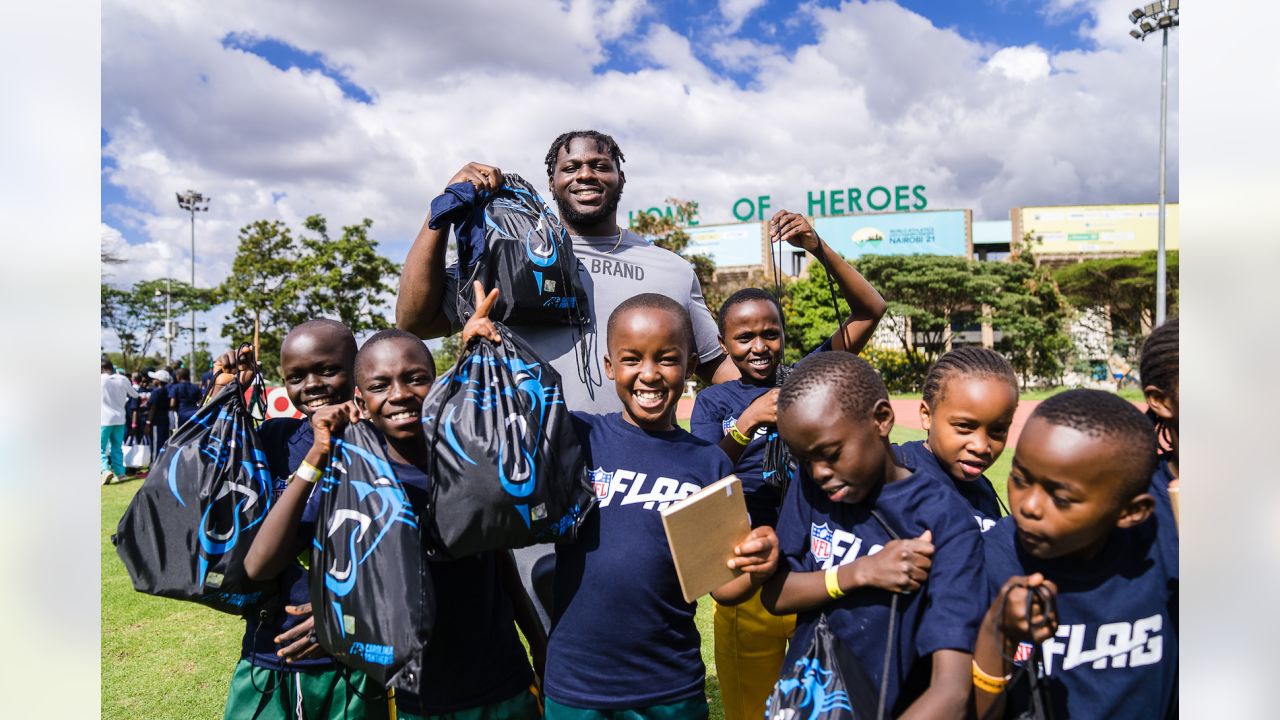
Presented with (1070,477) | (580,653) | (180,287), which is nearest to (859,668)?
(1070,477)

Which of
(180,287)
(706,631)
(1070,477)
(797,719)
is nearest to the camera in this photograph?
(1070,477)

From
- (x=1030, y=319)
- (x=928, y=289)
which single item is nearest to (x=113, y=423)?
(x=928, y=289)

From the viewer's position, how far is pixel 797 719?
1.55 meters

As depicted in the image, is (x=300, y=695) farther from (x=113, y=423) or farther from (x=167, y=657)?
(x=113, y=423)

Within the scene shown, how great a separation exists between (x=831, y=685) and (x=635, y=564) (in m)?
0.60

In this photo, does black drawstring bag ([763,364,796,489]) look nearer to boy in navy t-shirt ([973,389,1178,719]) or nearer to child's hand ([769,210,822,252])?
child's hand ([769,210,822,252])

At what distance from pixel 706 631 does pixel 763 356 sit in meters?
2.69

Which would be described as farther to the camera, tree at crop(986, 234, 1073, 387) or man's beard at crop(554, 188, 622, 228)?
tree at crop(986, 234, 1073, 387)

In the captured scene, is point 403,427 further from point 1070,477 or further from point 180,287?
point 180,287

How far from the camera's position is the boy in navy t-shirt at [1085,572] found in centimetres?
140

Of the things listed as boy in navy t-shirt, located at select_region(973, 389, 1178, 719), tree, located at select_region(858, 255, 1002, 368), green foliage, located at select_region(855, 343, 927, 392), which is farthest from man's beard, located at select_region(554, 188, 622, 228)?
tree, located at select_region(858, 255, 1002, 368)

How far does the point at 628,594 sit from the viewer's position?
6.37 ft

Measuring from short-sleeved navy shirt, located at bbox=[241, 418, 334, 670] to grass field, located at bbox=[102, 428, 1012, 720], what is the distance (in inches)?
78.2

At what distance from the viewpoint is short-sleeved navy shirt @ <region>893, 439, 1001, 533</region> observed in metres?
1.91
